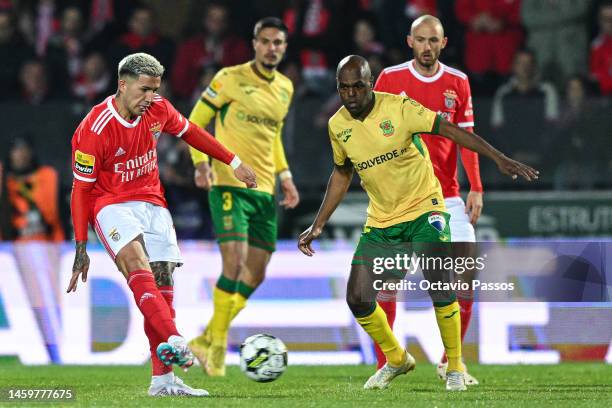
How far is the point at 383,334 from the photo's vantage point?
336 inches

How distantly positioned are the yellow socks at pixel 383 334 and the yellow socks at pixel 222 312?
2.03 meters

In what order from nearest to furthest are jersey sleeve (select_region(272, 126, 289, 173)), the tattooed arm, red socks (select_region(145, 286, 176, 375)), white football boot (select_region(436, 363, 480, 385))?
the tattooed arm → red socks (select_region(145, 286, 176, 375)) → white football boot (select_region(436, 363, 480, 385)) → jersey sleeve (select_region(272, 126, 289, 173))

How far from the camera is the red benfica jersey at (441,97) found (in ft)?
30.7

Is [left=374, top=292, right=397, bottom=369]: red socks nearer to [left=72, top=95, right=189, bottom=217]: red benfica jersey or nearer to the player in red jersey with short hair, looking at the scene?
the player in red jersey with short hair

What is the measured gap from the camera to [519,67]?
13930mm

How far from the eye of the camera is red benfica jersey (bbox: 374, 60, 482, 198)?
368 inches

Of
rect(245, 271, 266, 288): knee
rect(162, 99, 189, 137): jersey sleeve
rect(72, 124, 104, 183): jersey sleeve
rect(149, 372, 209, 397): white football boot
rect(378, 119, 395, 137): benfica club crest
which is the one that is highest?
rect(162, 99, 189, 137): jersey sleeve

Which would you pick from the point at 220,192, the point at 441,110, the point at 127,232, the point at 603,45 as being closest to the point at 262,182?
the point at 220,192

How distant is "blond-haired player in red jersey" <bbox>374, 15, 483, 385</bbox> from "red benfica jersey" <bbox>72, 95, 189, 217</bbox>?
173 cm

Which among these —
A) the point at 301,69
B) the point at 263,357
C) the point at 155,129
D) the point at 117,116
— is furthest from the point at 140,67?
the point at 301,69

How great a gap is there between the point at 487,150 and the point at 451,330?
4.04 feet

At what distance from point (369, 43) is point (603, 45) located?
2520mm

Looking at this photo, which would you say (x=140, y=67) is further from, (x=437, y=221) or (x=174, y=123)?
(x=437, y=221)

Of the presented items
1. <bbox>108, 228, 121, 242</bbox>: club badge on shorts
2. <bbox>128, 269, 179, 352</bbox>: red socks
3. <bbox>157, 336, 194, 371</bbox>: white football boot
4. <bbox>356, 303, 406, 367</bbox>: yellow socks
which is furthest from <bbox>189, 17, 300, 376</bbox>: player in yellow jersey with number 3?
<bbox>157, 336, 194, 371</bbox>: white football boot
